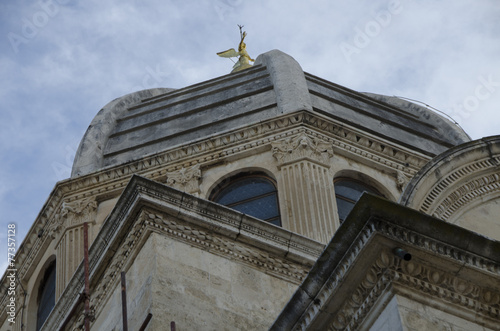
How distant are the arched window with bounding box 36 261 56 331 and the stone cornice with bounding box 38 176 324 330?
10759 mm

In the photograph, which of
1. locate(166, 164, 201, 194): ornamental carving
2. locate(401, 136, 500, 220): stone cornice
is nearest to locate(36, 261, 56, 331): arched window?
locate(166, 164, 201, 194): ornamental carving

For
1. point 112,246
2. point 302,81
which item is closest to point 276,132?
point 302,81

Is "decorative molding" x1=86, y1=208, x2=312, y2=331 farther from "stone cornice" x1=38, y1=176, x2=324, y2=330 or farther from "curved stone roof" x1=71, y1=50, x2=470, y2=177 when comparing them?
"curved stone roof" x1=71, y1=50, x2=470, y2=177

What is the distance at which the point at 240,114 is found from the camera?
33.2 m

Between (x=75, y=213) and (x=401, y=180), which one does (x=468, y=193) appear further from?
(x=75, y=213)

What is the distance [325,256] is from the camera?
1402 cm

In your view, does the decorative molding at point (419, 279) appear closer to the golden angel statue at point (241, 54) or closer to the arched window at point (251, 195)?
the arched window at point (251, 195)

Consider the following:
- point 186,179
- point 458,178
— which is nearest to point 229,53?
point 186,179

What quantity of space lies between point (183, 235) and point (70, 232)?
39.8ft

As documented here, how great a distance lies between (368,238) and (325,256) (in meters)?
0.69

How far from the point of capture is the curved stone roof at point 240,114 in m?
33.2

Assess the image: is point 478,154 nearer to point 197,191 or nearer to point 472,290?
point 472,290

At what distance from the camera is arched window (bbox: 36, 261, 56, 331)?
30445 millimetres

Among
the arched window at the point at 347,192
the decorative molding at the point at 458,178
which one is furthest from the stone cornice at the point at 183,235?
the arched window at the point at 347,192
